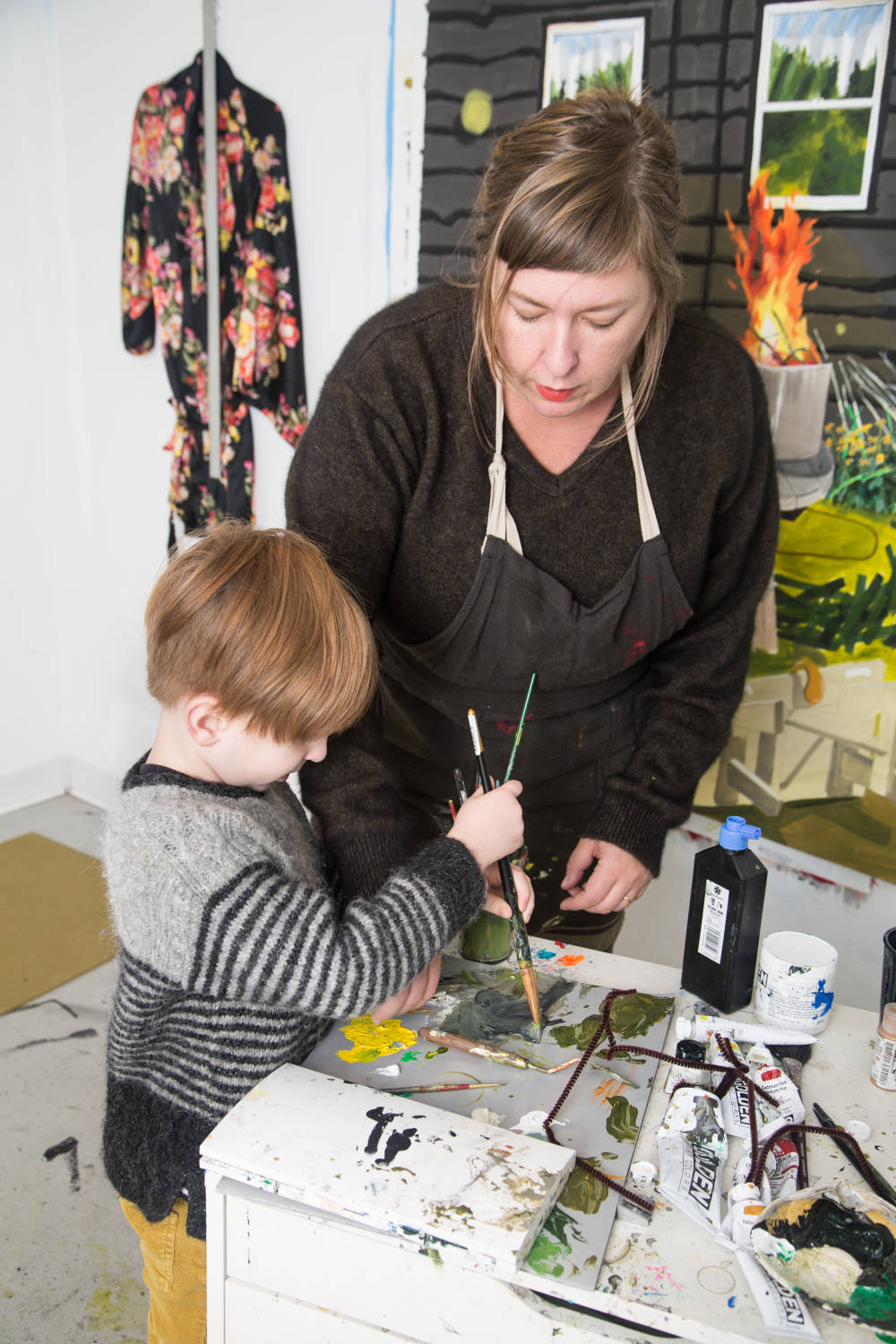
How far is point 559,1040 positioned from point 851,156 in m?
1.32

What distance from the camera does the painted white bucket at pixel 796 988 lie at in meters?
1.05

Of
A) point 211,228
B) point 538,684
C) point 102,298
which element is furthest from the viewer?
point 102,298

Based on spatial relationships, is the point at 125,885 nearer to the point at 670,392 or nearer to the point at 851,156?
the point at 670,392

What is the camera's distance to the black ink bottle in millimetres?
1037

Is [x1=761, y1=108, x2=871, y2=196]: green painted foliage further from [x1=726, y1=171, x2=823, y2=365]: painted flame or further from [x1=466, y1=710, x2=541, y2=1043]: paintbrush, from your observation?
[x1=466, y1=710, x2=541, y2=1043]: paintbrush

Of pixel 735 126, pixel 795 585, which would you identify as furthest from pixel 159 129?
pixel 795 585

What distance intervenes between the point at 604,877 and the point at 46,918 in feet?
5.98

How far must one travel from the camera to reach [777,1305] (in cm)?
75

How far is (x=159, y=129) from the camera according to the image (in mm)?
2428

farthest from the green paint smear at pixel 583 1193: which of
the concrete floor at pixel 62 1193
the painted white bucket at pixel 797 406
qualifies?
the painted white bucket at pixel 797 406

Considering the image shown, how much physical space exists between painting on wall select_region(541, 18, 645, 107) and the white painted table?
1595 mm

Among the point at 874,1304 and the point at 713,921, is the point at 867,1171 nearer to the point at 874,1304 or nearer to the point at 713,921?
the point at 874,1304

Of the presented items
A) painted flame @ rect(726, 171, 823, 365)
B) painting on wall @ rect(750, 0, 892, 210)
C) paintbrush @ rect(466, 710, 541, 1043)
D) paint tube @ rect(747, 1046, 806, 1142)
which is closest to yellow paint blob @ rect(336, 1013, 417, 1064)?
paintbrush @ rect(466, 710, 541, 1043)

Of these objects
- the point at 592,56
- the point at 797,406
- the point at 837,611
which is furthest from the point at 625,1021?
the point at 592,56
